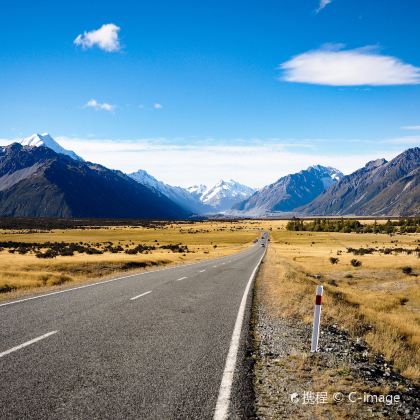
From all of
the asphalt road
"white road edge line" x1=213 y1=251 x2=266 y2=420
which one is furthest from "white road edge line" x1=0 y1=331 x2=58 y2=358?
"white road edge line" x1=213 y1=251 x2=266 y2=420

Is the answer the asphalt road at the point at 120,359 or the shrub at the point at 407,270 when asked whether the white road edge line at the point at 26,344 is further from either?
the shrub at the point at 407,270

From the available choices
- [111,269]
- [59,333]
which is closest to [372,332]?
[59,333]

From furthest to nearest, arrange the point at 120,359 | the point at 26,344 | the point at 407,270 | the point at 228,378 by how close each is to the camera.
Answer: the point at 407,270 < the point at 26,344 < the point at 120,359 < the point at 228,378

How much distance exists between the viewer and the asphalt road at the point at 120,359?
224 inches

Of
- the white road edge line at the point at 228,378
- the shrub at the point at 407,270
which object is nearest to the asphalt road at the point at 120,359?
the white road edge line at the point at 228,378

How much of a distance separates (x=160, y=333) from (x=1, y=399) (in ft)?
14.6

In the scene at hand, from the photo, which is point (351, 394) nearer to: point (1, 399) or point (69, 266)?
point (1, 399)

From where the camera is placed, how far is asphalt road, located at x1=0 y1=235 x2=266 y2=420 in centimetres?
569

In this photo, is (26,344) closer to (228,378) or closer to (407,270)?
(228,378)

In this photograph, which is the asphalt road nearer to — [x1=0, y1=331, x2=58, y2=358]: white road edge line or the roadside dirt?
[x1=0, y1=331, x2=58, y2=358]: white road edge line

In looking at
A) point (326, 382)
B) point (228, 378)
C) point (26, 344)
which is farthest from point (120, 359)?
point (326, 382)

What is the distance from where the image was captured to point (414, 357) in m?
10.0

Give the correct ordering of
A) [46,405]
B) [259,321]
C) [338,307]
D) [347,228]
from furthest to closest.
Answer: [347,228]
[338,307]
[259,321]
[46,405]

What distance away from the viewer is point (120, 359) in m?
7.77
